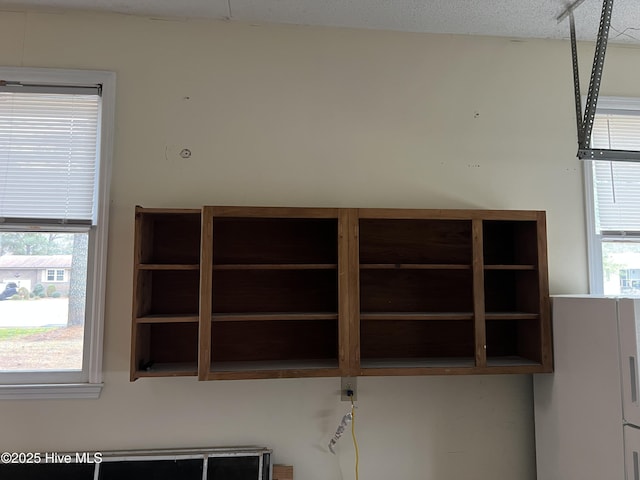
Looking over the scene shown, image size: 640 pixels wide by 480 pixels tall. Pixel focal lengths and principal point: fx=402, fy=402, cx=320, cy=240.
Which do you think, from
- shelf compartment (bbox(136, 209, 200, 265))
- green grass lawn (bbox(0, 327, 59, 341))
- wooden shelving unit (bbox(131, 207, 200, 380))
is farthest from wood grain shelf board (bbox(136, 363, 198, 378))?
green grass lawn (bbox(0, 327, 59, 341))

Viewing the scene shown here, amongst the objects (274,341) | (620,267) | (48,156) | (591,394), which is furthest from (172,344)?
(620,267)

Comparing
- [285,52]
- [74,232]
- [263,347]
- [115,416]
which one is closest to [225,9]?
[285,52]

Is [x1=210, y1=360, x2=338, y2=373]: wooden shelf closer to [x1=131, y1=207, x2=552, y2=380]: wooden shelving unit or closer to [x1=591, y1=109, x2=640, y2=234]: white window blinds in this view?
[x1=131, y1=207, x2=552, y2=380]: wooden shelving unit

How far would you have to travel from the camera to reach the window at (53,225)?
1.91m

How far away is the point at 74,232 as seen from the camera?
1952 mm

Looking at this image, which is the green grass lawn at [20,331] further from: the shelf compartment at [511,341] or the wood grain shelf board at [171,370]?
the shelf compartment at [511,341]

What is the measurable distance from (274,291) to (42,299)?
111 cm

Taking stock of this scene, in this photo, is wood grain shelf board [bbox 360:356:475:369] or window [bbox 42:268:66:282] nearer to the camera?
wood grain shelf board [bbox 360:356:475:369]

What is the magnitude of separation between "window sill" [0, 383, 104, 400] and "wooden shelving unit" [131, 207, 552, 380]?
322mm

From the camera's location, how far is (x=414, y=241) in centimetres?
205

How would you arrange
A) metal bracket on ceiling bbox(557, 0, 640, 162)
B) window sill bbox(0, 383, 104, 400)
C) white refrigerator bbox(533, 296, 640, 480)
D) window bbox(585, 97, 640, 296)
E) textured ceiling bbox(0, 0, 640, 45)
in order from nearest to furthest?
white refrigerator bbox(533, 296, 640, 480) → metal bracket on ceiling bbox(557, 0, 640, 162) → window sill bbox(0, 383, 104, 400) → textured ceiling bbox(0, 0, 640, 45) → window bbox(585, 97, 640, 296)

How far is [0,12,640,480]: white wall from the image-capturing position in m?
1.93

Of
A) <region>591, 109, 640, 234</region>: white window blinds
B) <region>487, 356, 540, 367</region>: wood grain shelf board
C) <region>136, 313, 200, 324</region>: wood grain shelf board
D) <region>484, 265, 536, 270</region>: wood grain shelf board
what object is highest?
<region>591, 109, 640, 234</region>: white window blinds

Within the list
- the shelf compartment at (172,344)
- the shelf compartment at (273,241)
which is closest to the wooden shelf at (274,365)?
the shelf compartment at (172,344)
